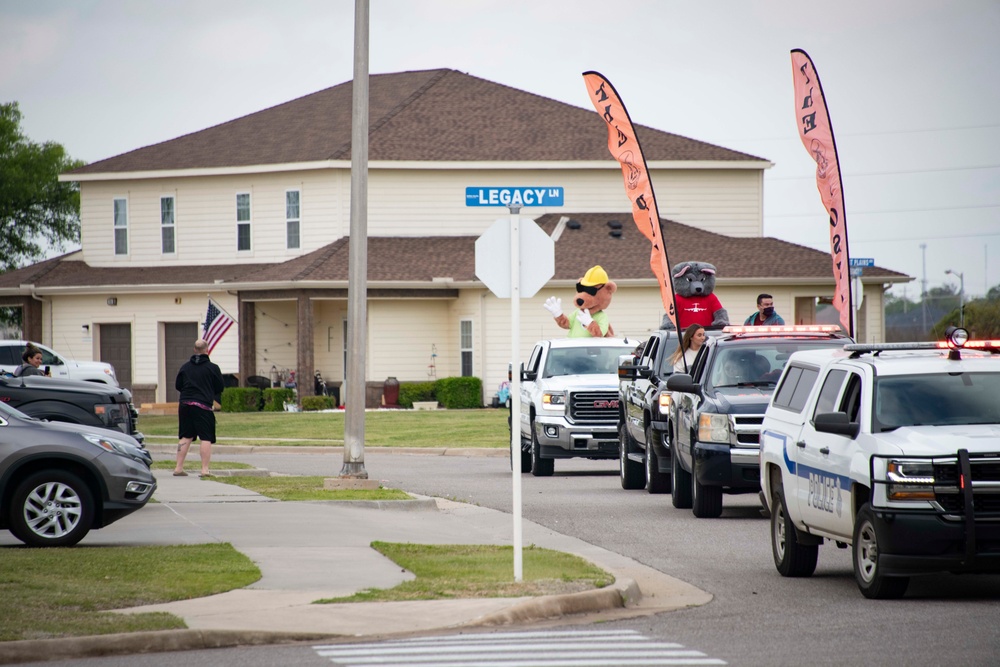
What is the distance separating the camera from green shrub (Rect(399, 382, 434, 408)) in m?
40.5

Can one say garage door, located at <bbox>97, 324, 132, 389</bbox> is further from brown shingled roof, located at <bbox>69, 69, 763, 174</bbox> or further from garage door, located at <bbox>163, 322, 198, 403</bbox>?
brown shingled roof, located at <bbox>69, 69, 763, 174</bbox>

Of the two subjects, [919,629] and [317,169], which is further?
[317,169]

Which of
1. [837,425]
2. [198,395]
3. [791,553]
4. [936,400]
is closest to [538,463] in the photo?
[198,395]

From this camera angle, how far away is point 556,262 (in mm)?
41344

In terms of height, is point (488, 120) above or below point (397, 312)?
Result: above

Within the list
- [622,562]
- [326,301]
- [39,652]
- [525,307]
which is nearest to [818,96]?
[622,562]

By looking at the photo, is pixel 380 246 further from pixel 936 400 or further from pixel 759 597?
pixel 936 400

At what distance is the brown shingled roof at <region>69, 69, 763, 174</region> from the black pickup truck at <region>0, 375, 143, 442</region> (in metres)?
21.8

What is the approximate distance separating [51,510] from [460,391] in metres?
27.6

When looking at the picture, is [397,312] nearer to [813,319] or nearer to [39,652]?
[813,319]

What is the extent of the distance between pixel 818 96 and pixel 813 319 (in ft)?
78.2

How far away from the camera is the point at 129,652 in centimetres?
859

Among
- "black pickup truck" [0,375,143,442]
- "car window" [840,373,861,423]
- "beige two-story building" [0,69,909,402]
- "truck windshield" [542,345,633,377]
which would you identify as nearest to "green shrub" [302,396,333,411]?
"beige two-story building" [0,69,909,402]

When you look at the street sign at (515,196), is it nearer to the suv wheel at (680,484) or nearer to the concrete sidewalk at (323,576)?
the concrete sidewalk at (323,576)
